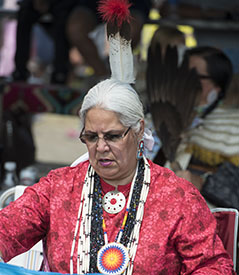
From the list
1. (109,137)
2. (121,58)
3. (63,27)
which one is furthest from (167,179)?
(63,27)

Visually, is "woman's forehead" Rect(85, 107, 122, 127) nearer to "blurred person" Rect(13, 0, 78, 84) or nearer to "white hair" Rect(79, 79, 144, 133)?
"white hair" Rect(79, 79, 144, 133)

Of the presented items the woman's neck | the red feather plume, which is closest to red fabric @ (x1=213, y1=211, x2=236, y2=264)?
the woman's neck

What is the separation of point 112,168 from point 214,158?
1.60m

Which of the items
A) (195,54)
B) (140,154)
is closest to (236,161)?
(195,54)

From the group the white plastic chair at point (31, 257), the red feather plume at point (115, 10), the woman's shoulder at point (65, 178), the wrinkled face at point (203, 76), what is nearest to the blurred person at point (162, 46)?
the wrinkled face at point (203, 76)

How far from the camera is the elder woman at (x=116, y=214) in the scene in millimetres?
2088

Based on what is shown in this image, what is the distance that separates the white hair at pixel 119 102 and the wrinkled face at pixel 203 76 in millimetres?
1713

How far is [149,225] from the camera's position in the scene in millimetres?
2131

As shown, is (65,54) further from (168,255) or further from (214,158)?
(168,255)

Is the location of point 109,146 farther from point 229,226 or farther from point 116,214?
point 229,226

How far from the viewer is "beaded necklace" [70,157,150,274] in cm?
213

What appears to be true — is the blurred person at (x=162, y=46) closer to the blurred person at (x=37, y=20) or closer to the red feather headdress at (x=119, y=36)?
the red feather headdress at (x=119, y=36)

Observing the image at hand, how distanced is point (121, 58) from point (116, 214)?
64cm

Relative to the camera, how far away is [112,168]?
217 cm
